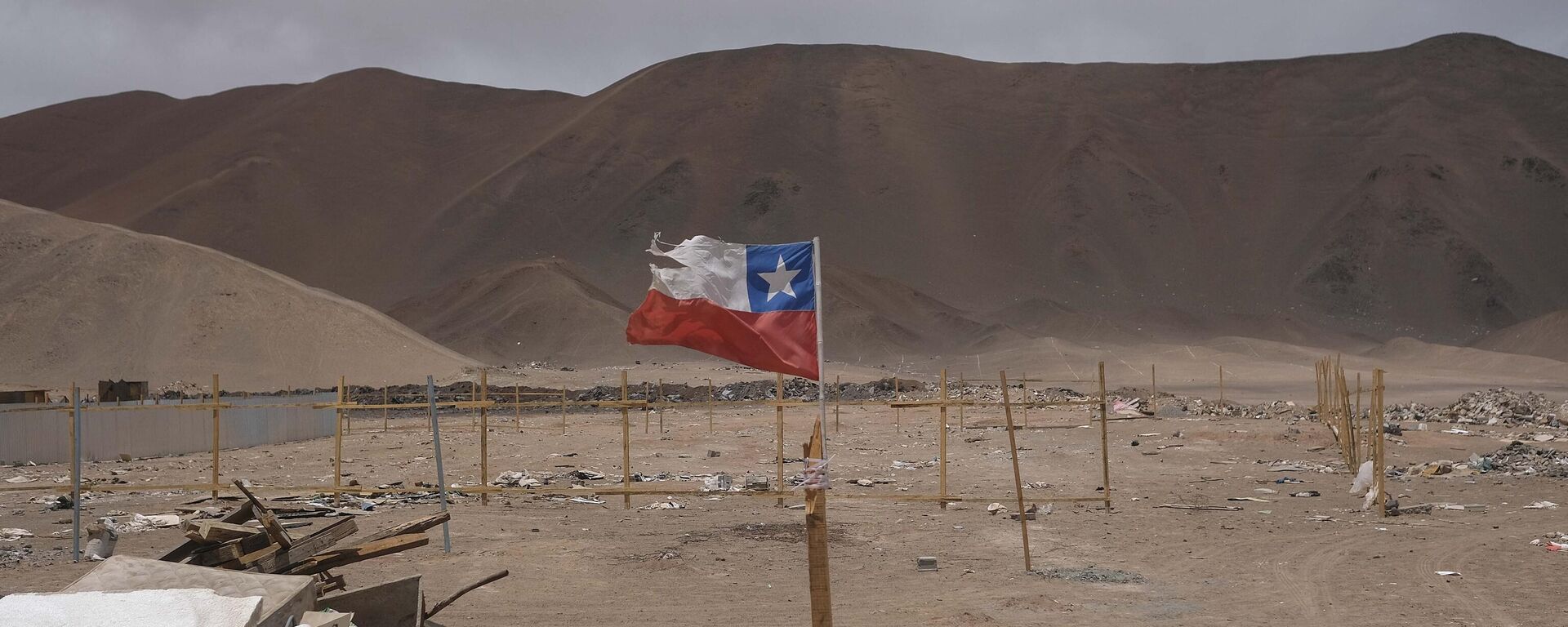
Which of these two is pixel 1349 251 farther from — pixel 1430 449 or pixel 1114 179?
pixel 1430 449

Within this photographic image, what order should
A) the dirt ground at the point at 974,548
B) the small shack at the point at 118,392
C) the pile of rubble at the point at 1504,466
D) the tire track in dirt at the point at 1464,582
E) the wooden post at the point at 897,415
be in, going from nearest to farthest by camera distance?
the tire track in dirt at the point at 1464,582 → the dirt ground at the point at 974,548 → the pile of rubble at the point at 1504,466 → the wooden post at the point at 897,415 → the small shack at the point at 118,392

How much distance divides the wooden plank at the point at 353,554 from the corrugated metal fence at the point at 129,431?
14583 mm

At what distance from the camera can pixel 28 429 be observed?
24094mm

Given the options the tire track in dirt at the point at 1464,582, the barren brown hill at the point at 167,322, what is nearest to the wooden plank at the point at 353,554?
the tire track in dirt at the point at 1464,582

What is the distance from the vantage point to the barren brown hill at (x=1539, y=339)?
61.6 metres

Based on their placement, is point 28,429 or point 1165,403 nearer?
point 28,429

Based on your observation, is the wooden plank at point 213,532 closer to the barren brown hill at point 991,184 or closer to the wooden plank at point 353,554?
the wooden plank at point 353,554

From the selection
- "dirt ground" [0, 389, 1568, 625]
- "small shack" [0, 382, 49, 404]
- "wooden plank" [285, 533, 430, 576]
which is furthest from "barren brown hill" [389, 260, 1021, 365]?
"wooden plank" [285, 533, 430, 576]

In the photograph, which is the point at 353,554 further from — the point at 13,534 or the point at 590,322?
the point at 590,322

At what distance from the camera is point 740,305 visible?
27.8ft

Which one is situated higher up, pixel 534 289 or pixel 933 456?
pixel 534 289

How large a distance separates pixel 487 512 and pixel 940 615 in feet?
24.2

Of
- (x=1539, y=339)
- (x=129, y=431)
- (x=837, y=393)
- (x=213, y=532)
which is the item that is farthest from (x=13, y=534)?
(x=1539, y=339)

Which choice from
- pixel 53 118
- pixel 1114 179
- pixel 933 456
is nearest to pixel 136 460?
pixel 933 456
